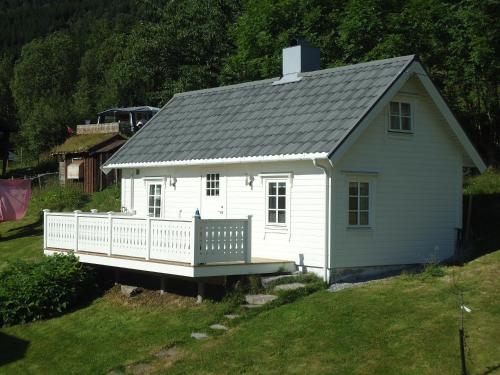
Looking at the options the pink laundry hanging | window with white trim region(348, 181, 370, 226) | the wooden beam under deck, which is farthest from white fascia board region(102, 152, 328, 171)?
the pink laundry hanging

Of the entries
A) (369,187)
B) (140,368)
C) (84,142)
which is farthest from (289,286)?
(84,142)

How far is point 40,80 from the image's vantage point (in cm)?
8750

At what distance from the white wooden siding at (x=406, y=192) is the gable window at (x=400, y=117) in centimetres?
18

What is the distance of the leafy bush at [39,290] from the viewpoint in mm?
20188

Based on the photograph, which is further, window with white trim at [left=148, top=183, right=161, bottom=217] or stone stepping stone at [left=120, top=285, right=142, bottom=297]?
window with white trim at [left=148, top=183, right=161, bottom=217]

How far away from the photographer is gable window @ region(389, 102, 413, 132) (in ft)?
65.9

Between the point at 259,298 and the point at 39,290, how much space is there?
6.25 meters

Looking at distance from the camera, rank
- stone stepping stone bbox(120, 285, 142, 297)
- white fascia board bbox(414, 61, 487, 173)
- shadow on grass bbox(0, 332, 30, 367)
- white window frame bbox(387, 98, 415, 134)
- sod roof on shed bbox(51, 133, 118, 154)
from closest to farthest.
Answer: shadow on grass bbox(0, 332, 30, 367)
white window frame bbox(387, 98, 415, 134)
white fascia board bbox(414, 61, 487, 173)
stone stepping stone bbox(120, 285, 142, 297)
sod roof on shed bbox(51, 133, 118, 154)

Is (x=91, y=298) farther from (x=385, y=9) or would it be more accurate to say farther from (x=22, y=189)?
(x=385, y=9)

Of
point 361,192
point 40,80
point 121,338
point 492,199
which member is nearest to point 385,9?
point 492,199

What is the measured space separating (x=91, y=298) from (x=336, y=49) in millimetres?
17439

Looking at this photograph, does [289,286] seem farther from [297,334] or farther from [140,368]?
[140,368]

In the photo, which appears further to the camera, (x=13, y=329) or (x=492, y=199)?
(x=492, y=199)

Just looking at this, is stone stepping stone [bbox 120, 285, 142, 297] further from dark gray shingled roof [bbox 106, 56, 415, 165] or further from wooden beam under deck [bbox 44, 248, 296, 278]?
dark gray shingled roof [bbox 106, 56, 415, 165]
